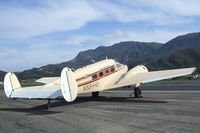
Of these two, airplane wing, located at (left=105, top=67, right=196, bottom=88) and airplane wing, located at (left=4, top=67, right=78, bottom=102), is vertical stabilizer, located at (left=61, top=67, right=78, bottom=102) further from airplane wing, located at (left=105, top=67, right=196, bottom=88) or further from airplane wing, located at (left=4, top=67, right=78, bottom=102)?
airplane wing, located at (left=105, top=67, right=196, bottom=88)

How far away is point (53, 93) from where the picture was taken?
21.7 metres

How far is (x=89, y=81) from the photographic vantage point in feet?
86.4

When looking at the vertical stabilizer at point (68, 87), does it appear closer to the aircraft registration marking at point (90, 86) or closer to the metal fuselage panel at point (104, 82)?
the metal fuselage panel at point (104, 82)

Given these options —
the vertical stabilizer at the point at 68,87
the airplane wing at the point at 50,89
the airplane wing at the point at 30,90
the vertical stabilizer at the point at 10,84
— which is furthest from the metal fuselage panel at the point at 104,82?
the vertical stabilizer at the point at 68,87

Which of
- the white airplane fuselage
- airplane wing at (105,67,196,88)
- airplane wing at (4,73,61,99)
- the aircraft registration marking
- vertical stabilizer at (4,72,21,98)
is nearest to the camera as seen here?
airplane wing at (4,73,61,99)

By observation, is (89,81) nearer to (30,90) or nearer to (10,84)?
(30,90)

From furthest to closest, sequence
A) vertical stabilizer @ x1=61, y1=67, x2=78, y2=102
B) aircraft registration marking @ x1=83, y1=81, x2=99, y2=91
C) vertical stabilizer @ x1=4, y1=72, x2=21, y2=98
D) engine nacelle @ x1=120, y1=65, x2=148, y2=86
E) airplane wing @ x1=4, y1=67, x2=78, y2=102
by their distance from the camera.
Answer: engine nacelle @ x1=120, y1=65, x2=148, y2=86 → aircraft registration marking @ x1=83, y1=81, x2=99, y2=91 → vertical stabilizer @ x1=4, y1=72, x2=21, y2=98 → airplane wing @ x1=4, y1=67, x2=78, y2=102 → vertical stabilizer @ x1=61, y1=67, x2=78, y2=102

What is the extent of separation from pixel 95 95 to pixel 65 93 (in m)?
10.8

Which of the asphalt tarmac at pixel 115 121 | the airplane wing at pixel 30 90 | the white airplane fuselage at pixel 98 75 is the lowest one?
the asphalt tarmac at pixel 115 121

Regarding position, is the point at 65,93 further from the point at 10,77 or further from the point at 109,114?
the point at 10,77

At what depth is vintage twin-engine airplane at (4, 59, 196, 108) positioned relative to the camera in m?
20.7

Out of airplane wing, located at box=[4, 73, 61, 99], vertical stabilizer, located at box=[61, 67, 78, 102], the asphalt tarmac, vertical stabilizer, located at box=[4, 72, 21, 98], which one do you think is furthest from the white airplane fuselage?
the asphalt tarmac

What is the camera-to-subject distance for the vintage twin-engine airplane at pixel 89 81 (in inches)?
813

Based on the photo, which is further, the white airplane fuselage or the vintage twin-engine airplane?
the white airplane fuselage
